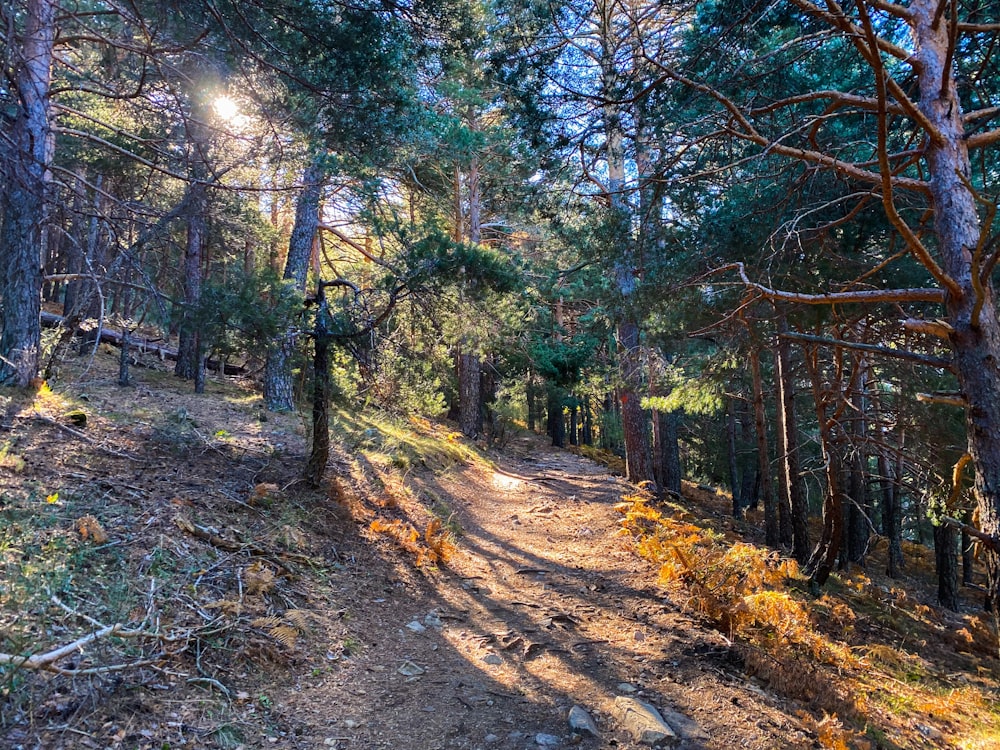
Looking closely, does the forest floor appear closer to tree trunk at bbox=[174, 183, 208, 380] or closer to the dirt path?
the dirt path

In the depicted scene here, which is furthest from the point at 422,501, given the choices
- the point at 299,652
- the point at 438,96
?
the point at 438,96

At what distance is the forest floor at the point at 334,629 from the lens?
3000 mm

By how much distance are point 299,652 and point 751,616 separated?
13.2ft

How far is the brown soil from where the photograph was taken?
9.71 ft

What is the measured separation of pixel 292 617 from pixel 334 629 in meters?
0.41

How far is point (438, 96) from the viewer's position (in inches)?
385

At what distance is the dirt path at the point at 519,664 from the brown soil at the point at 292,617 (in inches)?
0.7

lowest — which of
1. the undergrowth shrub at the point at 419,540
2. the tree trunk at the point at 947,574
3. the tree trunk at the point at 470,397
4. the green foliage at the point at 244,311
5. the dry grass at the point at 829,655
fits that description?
the tree trunk at the point at 947,574

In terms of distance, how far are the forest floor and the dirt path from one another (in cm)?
2

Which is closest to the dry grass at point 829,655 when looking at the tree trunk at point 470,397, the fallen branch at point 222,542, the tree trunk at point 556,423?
the fallen branch at point 222,542

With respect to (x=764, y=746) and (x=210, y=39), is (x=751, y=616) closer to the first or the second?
(x=764, y=746)

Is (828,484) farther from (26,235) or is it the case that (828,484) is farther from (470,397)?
(26,235)

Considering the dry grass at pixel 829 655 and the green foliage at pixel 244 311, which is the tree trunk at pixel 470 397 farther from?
the green foliage at pixel 244 311

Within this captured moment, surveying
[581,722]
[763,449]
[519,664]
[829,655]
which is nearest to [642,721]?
[581,722]
